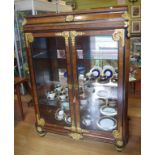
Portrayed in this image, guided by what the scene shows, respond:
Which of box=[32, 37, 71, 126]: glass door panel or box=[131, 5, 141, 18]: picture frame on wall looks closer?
box=[32, 37, 71, 126]: glass door panel

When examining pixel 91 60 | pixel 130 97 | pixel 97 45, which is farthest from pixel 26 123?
pixel 130 97

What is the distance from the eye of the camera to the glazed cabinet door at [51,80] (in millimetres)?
1794

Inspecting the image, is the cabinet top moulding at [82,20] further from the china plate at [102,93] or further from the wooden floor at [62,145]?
the wooden floor at [62,145]

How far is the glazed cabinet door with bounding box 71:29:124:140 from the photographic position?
1.63 meters

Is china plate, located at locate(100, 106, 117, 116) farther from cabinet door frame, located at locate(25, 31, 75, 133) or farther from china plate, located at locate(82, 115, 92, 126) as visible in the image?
cabinet door frame, located at locate(25, 31, 75, 133)

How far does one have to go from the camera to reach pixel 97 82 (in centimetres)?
188

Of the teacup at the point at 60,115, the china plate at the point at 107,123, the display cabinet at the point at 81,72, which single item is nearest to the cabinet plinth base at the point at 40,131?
the display cabinet at the point at 81,72

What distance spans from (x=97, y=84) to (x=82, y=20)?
0.68 meters

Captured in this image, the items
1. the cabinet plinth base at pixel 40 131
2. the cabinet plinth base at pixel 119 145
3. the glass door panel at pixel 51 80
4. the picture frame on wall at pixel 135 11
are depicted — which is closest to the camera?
the cabinet plinth base at pixel 119 145

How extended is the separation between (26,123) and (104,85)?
1238 millimetres

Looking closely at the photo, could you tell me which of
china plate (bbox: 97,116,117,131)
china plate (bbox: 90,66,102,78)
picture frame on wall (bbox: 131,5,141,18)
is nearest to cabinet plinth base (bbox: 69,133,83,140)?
china plate (bbox: 97,116,117,131)
